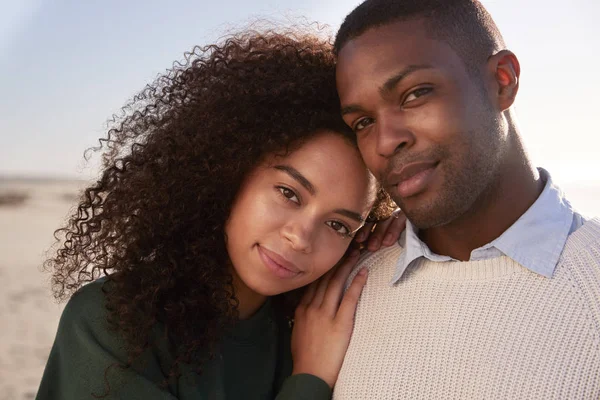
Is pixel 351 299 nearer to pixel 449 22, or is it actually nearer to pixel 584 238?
pixel 584 238

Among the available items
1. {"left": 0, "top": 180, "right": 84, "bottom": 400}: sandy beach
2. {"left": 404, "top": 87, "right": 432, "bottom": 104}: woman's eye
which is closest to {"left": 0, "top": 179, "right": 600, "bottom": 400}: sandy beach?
{"left": 0, "top": 180, "right": 84, "bottom": 400}: sandy beach

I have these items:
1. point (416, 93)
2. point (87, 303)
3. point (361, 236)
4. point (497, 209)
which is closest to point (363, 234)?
point (361, 236)

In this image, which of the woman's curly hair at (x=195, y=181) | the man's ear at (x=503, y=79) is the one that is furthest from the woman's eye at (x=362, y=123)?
the man's ear at (x=503, y=79)

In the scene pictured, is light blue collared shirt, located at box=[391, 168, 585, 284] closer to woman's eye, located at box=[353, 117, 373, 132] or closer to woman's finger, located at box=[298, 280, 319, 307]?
woman's eye, located at box=[353, 117, 373, 132]

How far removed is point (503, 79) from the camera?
2.51 metres

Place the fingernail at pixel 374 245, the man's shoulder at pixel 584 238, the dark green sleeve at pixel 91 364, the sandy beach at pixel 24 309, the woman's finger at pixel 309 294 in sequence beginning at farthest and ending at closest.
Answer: the sandy beach at pixel 24 309 → the woman's finger at pixel 309 294 → the fingernail at pixel 374 245 → the dark green sleeve at pixel 91 364 → the man's shoulder at pixel 584 238

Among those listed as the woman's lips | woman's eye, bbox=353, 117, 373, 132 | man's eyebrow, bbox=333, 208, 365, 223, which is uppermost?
woman's eye, bbox=353, 117, 373, 132

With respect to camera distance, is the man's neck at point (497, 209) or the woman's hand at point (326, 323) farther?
the woman's hand at point (326, 323)

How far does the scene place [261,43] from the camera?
3018 millimetres

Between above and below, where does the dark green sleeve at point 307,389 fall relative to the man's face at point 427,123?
below

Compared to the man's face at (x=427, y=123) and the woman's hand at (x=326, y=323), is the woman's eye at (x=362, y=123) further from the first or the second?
the woman's hand at (x=326, y=323)

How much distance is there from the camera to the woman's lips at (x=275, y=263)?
8.83 ft

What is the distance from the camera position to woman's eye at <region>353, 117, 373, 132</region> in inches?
101

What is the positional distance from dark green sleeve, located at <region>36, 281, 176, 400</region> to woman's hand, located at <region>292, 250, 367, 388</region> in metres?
0.59
